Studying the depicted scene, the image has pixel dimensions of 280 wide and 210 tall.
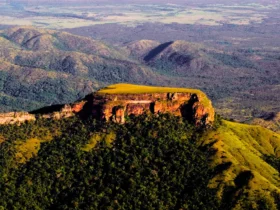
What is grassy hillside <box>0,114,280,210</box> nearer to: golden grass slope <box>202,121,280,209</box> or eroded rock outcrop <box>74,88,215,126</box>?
golden grass slope <box>202,121,280,209</box>

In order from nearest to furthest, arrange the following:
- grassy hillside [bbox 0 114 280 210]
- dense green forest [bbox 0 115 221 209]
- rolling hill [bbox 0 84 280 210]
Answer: grassy hillside [bbox 0 114 280 210]
rolling hill [bbox 0 84 280 210]
dense green forest [bbox 0 115 221 209]

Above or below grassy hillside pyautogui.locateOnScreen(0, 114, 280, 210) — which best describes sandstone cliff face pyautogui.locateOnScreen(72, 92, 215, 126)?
above

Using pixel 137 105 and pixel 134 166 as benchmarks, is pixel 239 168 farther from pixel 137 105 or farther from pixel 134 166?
pixel 137 105

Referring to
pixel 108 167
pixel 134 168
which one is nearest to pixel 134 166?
pixel 134 168

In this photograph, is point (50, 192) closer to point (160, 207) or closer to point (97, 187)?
point (97, 187)

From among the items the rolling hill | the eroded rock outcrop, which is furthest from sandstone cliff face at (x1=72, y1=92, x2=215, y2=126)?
the rolling hill
